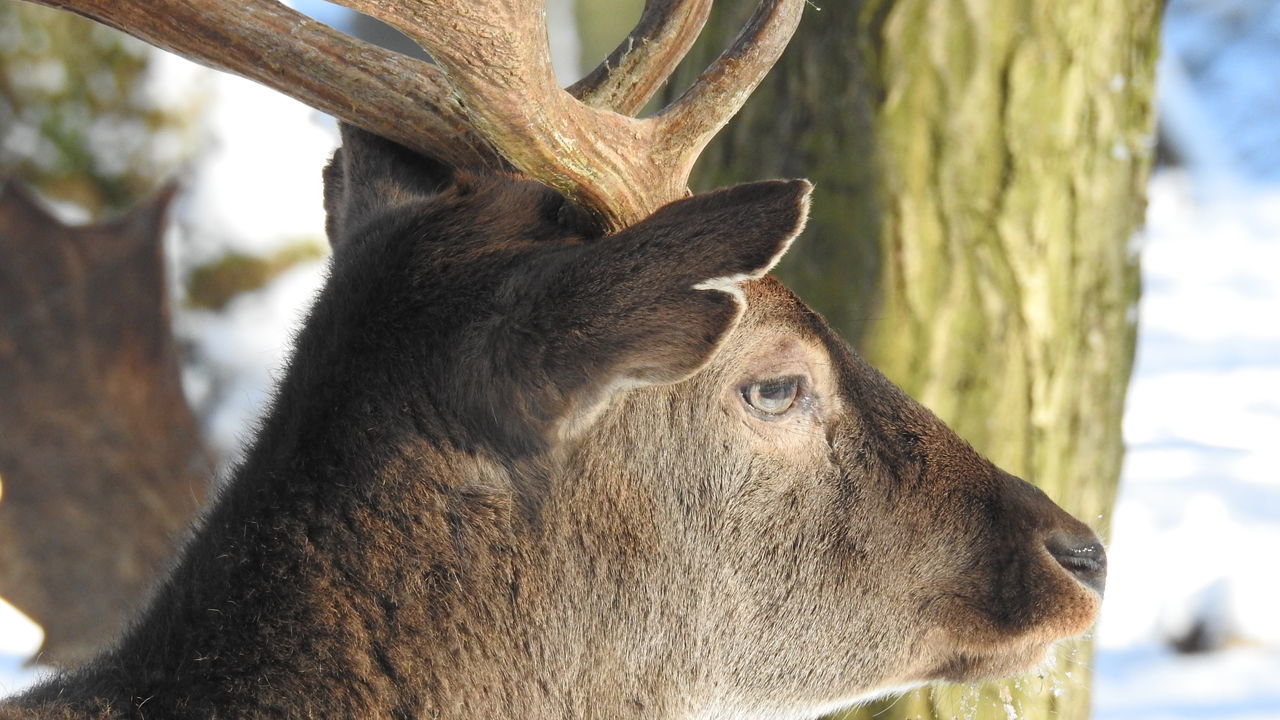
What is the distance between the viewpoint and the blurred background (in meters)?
7.31

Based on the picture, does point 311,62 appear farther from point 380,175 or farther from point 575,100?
point 575,100

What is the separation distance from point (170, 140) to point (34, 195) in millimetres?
1098

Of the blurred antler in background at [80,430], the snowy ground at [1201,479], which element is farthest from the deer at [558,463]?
the blurred antler in background at [80,430]

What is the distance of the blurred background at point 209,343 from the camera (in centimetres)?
731

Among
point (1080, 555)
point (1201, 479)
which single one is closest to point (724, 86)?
point (1080, 555)

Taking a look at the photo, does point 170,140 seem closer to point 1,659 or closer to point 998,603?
point 1,659

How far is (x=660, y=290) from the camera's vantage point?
2334 millimetres

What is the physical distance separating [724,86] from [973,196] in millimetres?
1495

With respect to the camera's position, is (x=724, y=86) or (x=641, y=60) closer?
(x=724, y=86)

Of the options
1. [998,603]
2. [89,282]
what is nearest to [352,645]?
[998,603]

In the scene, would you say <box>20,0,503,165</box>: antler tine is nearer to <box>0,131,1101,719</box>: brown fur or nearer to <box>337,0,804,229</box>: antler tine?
<box>0,131,1101,719</box>: brown fur

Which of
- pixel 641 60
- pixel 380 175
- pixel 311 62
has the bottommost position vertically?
pixel 380 175

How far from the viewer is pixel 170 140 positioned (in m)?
8.73

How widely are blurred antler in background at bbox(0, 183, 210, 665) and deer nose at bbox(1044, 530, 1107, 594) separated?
5272mm
